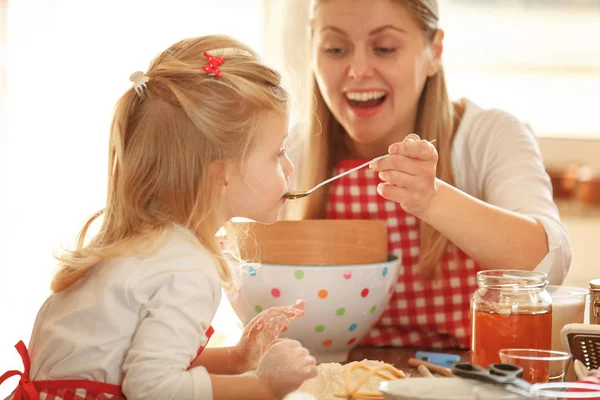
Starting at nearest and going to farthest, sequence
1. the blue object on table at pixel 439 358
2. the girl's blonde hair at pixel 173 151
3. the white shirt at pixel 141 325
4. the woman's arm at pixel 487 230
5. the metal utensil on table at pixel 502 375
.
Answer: the metal utensil on table at pixel 502 375 → the white shirt at pixel 141 325 → the girl's blonde hair at pixel 173 151 → the blue object on table at pixel 439 358 → the woman's arm at pixel 487 230

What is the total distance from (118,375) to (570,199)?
2.57 meters

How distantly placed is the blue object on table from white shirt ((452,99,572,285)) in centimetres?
30

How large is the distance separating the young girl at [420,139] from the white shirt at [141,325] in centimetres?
61

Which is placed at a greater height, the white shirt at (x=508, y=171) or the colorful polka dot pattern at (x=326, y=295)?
the white shirt at (x=508, y=171)

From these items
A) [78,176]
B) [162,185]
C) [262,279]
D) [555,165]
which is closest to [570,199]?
[555,165]

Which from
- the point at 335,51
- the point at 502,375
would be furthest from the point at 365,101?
the point at 502,375

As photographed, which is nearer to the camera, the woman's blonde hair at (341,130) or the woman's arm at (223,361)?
the woman's arm at (223,361)

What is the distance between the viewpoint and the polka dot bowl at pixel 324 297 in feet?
3.97

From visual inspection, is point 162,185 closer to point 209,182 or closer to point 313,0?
point 209,182

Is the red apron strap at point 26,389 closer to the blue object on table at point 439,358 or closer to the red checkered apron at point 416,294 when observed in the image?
the blue object on table at point 439,358

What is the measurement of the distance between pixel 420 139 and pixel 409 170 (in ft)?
1.10

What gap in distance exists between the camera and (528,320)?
0.96 metres

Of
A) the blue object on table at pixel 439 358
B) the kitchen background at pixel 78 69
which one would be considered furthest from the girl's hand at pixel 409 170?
the kitchen background at pixel 78 69

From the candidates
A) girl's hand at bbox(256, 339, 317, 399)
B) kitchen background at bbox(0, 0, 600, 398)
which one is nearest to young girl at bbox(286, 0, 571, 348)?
girl's hand at bbox(256, 339, 317, 399)
